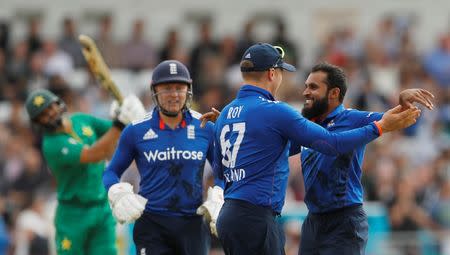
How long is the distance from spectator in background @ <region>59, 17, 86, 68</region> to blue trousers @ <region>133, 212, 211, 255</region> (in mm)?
11461

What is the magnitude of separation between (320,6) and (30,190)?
346 inches

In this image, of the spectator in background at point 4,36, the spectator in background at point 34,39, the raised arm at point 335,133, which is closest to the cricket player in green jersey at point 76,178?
the raised arm at point 335,133

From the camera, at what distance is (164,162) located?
1141 centimetres

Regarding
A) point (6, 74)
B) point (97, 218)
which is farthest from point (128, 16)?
point (97, 218)

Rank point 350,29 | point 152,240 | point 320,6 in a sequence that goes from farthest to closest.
Result: point 320,6 < point 350,29 < point 152,240

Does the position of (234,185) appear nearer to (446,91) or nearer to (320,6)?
(446,91)

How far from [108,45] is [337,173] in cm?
1294

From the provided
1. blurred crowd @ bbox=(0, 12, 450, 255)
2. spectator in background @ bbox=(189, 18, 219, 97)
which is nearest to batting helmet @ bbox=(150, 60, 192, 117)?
blurred crowd @ bbox=(0, 12, 450, 255)

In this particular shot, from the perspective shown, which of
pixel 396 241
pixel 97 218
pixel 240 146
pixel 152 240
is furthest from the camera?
pixel 396 241

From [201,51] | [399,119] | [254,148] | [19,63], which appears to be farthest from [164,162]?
[19,63]

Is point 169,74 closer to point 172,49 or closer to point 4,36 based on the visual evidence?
point 172,49

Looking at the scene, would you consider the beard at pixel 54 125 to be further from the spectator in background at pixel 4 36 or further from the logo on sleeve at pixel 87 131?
the spectator in background at pixel 4 36

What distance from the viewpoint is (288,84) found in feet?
70.9

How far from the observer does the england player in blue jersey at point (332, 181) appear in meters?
10.6
